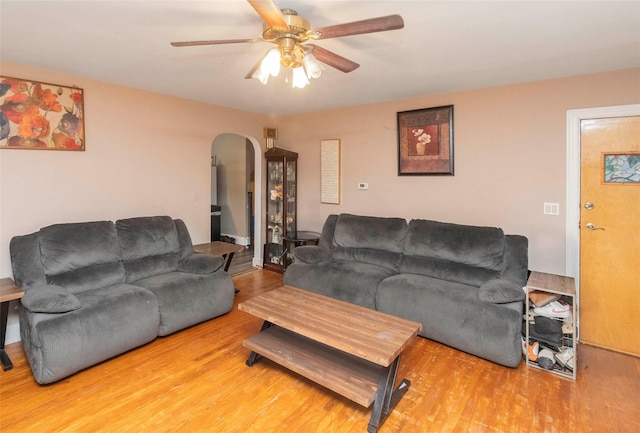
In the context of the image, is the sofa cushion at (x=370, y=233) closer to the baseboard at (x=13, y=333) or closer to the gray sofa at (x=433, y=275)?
the gray sofa at (x=433, y=275)

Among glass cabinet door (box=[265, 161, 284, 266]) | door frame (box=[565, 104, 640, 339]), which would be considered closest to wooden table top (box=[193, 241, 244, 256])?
glass cabinet door (box=[265, 161, 284, 266])

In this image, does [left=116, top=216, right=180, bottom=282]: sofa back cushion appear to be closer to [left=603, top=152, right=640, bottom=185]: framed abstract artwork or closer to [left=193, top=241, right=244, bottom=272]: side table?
[left=193, top=241, right=244, bottom=272]: side table

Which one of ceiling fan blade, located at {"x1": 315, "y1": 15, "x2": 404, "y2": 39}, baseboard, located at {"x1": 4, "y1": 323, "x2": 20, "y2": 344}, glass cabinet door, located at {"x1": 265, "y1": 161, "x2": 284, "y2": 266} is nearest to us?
ceiling fan blade, located at {"x1": 315, "y1": 15, "x2": 404, "y2": 39}

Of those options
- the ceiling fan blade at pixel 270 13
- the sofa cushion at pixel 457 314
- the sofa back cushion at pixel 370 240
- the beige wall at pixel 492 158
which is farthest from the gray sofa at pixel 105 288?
the ceiling fan blade at pixel 270 13

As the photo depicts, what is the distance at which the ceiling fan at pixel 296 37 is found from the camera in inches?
60.8

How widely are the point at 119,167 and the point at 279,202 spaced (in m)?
2.15

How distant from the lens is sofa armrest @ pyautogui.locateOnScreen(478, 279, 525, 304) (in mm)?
2545

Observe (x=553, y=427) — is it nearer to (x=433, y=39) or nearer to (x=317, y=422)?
(x=317, y=422)

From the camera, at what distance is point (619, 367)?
2.57 metres

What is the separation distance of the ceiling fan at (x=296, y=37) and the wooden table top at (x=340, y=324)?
1548 mm

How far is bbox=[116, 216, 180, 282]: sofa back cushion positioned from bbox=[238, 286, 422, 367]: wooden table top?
1.30 meters

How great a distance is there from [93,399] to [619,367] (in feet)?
12.2

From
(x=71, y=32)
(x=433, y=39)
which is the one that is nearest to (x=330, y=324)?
(x=433, y=39)

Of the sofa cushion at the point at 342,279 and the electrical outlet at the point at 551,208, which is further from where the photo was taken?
the sofa cushion at the point at 342,279
